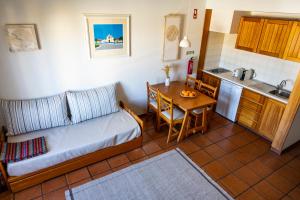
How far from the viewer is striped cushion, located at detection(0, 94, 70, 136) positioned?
104 inches

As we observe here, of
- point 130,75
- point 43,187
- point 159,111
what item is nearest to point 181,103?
point 159,111

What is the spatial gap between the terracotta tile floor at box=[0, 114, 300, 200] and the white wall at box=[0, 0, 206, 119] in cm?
108

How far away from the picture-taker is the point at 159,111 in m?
3.43

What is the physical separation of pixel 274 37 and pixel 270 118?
127cm

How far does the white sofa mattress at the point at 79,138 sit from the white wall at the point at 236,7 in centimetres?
233

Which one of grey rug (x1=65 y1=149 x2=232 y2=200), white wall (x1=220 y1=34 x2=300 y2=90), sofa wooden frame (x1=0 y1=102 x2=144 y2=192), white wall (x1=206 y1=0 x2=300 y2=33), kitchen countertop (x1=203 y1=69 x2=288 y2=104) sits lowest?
grey rug (x1=65 y1=149 x2=232 y2=200)

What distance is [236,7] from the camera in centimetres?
341

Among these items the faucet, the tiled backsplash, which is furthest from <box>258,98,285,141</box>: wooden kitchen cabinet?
the tiled backsplash

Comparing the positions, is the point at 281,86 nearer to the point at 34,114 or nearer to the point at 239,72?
the point at 239,72

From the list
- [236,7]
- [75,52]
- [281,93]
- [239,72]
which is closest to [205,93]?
[239,72]

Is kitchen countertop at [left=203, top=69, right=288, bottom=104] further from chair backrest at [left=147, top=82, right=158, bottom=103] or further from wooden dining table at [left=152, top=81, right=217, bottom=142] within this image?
chair backrest at [left=147, top=82, right=158, bottom=103]

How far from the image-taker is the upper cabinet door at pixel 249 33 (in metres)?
3.41

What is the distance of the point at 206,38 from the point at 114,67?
6.49 ft

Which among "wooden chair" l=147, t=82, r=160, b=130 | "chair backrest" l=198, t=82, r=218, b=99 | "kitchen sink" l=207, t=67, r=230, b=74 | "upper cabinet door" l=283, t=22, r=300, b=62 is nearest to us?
"upper cabinet door" l=283, t=22, r=300, b=62
